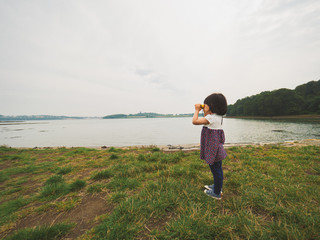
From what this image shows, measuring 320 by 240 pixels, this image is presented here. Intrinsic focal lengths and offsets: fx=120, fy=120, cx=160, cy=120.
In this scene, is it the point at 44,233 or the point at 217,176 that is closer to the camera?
the point at 44,233

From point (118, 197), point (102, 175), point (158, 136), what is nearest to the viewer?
point (118, 197)

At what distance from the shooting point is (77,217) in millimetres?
2490

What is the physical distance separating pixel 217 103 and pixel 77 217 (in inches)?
155

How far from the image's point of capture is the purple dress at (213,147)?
2797 millimetres

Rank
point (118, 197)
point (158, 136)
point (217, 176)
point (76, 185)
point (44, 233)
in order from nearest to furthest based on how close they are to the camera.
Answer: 1. point (44, 233)
2. point (217, 176)
3. point (118, 197)
4. point (76, 185)
5. point (158, 136)

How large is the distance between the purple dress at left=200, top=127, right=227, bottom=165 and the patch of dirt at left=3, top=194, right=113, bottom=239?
2.53 m

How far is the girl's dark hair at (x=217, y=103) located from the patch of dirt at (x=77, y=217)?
3317 millimetres

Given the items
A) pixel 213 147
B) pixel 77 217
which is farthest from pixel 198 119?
pixel 77 217

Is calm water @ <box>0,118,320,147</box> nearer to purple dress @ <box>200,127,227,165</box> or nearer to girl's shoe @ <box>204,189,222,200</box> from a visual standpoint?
girl's shoe @ <box>204,189,222,200</box>

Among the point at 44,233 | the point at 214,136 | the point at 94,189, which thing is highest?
the point at 214,136

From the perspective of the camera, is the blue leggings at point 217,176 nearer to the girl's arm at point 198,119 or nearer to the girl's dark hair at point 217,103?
the girl's arm at point 198,119

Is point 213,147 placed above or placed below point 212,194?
above

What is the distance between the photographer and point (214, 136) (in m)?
2.87

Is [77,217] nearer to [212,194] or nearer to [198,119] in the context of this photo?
[212,194]
